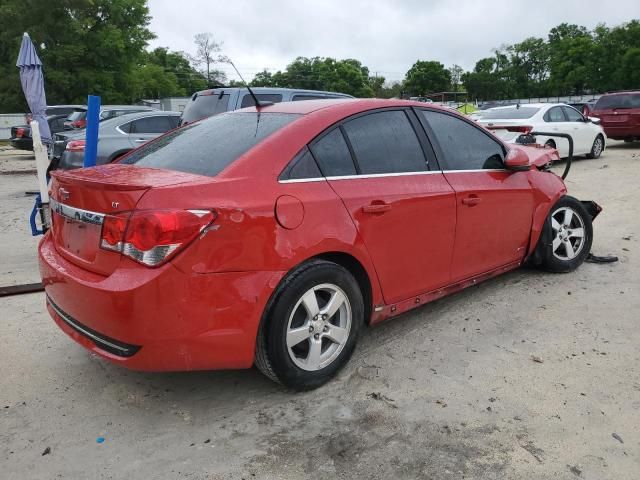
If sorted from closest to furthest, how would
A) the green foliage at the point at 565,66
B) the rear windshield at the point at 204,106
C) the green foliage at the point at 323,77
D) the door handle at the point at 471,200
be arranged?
1. the door handle at the point at 471,200
2. the rear windshield at the point at 204,106
3. the green foliage at the point at 565,66
4. the green foliage at the point at 323,77

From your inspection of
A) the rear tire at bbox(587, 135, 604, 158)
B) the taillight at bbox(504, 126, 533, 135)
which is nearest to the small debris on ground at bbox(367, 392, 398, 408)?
the taillight at bbox(504, 126, 533, 135)

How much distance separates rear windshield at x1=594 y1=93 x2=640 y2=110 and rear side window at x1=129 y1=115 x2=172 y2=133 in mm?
12468

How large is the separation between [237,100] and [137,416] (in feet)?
19.8

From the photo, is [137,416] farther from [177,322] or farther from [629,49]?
[629,49]

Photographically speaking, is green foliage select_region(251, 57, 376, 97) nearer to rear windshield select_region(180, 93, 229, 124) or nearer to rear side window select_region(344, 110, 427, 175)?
rear windshield select_region(180, 93, 229, 124)

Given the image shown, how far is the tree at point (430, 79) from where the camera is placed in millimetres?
94375

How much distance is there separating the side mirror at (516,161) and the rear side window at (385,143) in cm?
91

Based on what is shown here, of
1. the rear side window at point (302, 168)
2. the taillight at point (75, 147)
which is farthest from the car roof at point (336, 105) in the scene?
the taillight at point (75, 147)

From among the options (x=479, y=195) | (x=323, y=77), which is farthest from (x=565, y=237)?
(x=323, y=77)

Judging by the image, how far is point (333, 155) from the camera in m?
3.16

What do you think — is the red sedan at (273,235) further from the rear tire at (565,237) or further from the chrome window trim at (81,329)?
the rear tire at (565,237)

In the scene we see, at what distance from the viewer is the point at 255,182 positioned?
276 cm

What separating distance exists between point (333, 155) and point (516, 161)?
5.69 feet

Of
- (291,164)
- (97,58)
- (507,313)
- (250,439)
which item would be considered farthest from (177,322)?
(97,58)
